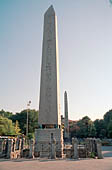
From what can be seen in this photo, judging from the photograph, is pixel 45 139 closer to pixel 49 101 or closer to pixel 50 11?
pixel 49 101

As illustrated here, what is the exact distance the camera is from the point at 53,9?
1739 centimetres

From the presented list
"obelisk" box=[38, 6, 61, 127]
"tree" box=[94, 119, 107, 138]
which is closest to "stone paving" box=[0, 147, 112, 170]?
"obelisk" box=[38, 6, 61, 127]

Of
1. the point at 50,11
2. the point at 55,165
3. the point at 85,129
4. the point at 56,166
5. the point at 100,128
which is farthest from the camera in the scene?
the point at 100,128

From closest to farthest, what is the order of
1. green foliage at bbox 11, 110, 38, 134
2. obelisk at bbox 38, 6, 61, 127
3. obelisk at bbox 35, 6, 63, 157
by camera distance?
obelisk at bbox 35, 6, 63, 157 < obelisk at bbox 38, 6, 61, 127 < green foliage at bbox 11, 110, 38, 134

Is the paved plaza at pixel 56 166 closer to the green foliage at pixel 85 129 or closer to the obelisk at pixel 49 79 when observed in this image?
the obelisk at pixel 49 79

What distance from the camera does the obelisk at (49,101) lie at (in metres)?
13.4

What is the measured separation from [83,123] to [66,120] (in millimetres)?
11315

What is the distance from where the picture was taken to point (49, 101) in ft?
45.7

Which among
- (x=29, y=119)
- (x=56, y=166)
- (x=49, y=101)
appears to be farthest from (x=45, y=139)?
(x=29, y=119)

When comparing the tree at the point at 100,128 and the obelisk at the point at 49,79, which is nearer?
the obelisk at the point at 49,79

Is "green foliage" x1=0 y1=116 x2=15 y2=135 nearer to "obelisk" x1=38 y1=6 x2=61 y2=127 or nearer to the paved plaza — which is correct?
"obelisk" x1=38 y1=6 x2=61 y2=127

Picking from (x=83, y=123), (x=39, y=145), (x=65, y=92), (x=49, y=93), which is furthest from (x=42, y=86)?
(x=83, y=123)

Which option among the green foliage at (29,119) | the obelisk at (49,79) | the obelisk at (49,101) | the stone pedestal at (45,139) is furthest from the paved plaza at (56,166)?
the green foliage at (29,119)

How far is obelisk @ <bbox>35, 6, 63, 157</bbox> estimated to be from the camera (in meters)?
13.4
